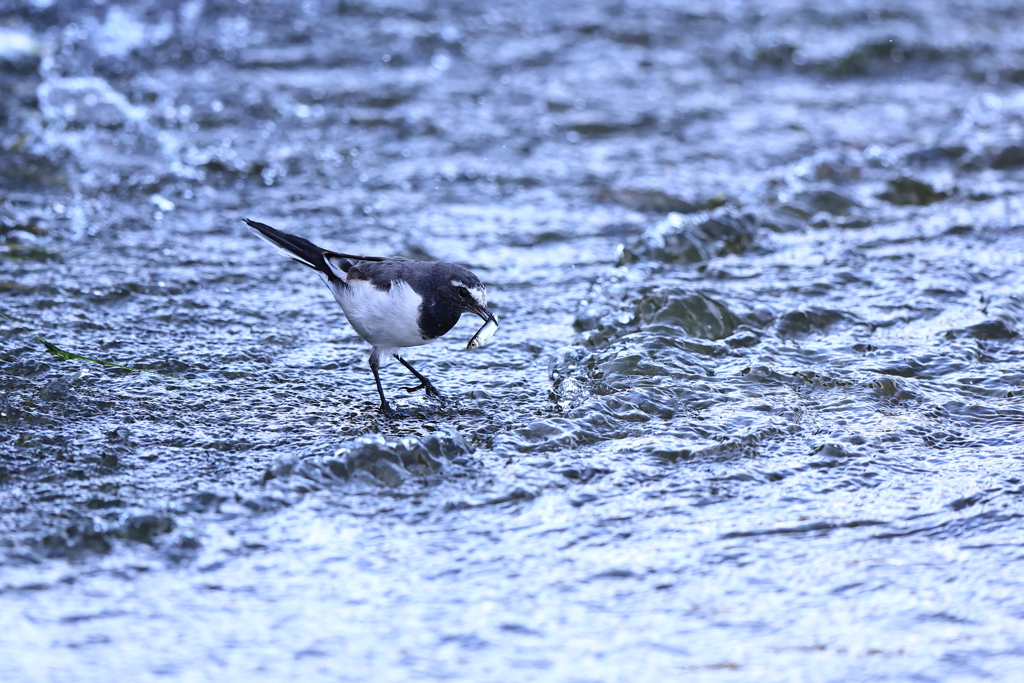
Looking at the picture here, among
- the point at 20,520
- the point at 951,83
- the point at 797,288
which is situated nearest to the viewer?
the point at 20,520

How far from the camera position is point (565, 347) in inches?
202

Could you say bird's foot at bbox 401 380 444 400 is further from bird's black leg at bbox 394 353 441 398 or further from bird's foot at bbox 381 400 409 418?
bird's foot at bbox 381 400 409 418

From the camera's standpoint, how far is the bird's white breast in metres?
4.27

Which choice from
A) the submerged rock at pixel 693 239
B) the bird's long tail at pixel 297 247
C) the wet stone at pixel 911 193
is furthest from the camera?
the wet stone at pixel 911 193

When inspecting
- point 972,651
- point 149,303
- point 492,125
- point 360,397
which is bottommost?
point 972,651

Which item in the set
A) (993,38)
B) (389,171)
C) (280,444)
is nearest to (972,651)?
Answer: (280,444)

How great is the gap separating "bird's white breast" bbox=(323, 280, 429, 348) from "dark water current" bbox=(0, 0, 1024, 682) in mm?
355

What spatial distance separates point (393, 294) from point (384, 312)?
0.27 feet

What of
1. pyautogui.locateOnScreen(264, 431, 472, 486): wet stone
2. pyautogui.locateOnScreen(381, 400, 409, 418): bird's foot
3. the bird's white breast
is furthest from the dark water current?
the bird's white breast

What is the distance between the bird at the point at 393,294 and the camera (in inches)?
168

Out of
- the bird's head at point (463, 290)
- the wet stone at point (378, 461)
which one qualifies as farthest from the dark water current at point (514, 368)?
the bird's head at point (463, 290)

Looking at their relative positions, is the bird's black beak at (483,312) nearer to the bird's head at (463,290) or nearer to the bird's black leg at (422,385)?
the bird's head at (463,290)

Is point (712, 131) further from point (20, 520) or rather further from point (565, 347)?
point (20, 520)

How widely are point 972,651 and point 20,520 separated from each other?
293 centimetres
